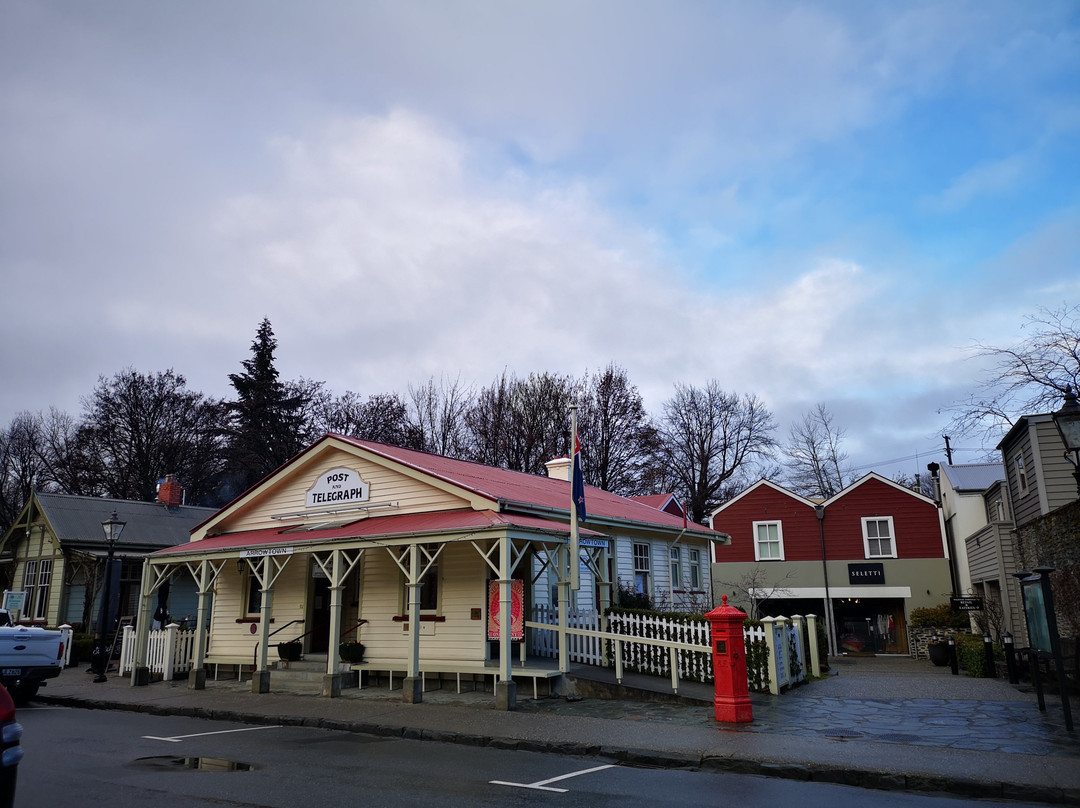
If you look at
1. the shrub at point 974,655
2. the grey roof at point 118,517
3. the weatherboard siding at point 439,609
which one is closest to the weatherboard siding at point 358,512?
the weatherboard siding at point 439,609

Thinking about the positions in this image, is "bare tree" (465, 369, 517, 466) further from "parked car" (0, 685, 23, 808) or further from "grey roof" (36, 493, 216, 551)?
"parked car" (0, 685, 23, 808)

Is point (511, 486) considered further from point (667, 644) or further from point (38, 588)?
point (38, 588)

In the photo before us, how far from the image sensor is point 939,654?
82.3 feet

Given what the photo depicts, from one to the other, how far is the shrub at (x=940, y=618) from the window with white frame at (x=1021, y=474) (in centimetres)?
990

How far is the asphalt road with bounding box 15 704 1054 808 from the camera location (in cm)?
746

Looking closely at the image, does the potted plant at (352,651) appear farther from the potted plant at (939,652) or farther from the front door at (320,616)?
the potted plant at (939,652)

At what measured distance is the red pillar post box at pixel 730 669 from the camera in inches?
452

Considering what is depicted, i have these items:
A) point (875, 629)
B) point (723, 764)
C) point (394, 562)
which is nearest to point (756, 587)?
point (875, 629)

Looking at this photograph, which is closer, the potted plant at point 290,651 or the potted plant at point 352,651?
the potted plant at point 352,651

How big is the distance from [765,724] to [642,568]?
36.6 ft

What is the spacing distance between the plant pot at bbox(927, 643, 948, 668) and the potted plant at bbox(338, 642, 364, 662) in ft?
60.5

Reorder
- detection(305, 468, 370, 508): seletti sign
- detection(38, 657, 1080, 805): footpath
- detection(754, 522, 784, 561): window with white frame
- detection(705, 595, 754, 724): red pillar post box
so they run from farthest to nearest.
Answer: detection(754, 522, 784, 561): window with white frame
detection(305, 468, 370, 508): seletti sign
detection(705, 595, 754, 724): red pillar post box
detection(38, 657, 1080, 805): footpath

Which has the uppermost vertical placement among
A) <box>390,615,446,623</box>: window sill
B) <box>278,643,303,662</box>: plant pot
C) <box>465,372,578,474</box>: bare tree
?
<box>465,372,578,474</box>: bare tree

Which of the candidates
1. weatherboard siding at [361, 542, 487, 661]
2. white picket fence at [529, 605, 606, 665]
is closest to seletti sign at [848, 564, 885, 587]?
white picket fence at [529, 605, 606, 665]
